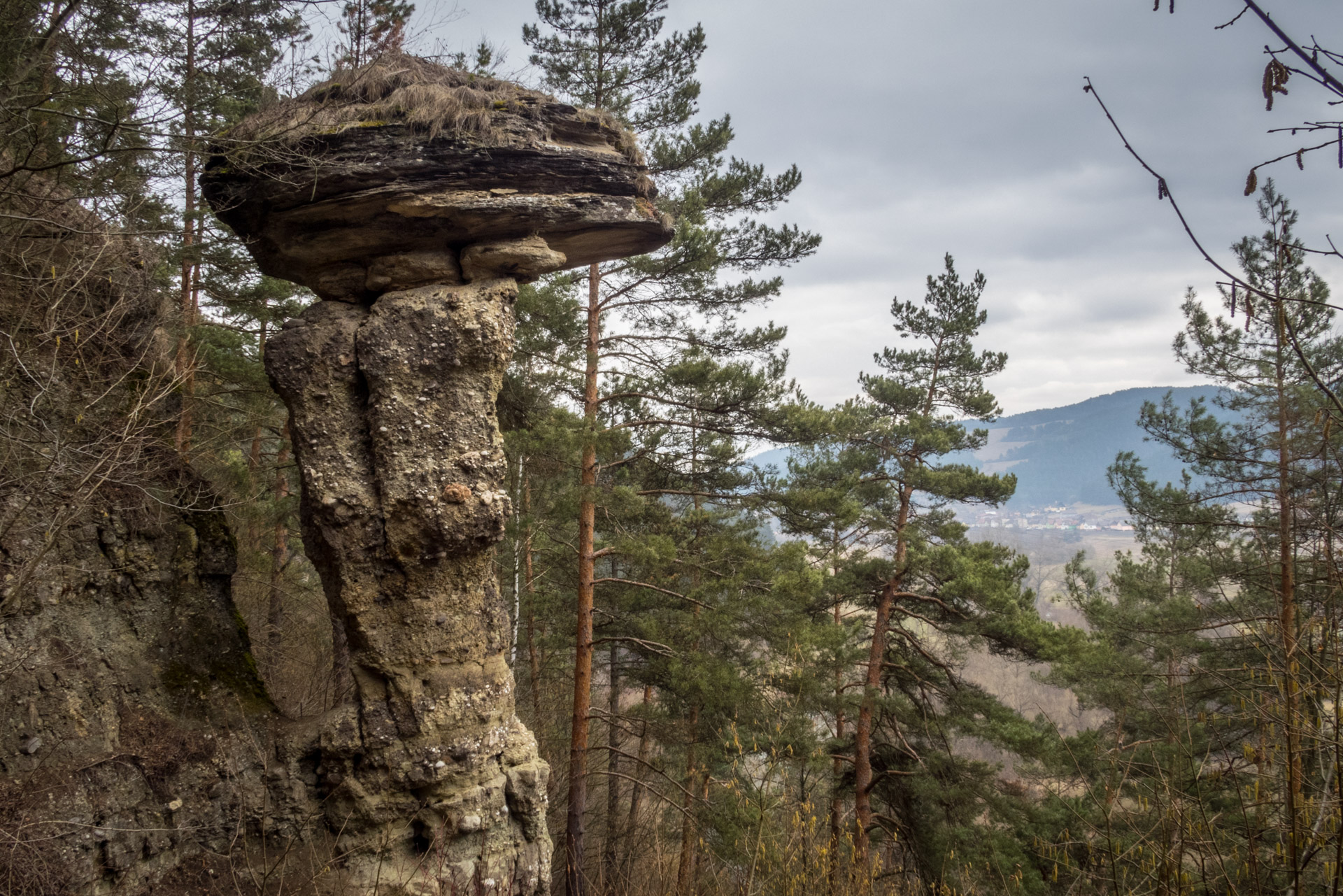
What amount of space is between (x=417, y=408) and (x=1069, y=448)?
201542 millimetres

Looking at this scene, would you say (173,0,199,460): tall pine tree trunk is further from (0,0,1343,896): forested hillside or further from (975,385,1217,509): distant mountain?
(975,385,1217,509): distant mountain

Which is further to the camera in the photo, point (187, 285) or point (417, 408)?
point (187, 285)

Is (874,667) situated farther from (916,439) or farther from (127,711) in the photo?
(127,711)

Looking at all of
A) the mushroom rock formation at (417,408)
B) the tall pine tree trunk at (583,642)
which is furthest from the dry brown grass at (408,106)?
the tall pine tree trunk at (583,642)

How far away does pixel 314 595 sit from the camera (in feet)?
44.2

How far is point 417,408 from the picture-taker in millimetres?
6332

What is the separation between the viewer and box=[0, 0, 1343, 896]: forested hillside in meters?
4.72

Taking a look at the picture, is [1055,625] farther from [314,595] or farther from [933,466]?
[314,595]

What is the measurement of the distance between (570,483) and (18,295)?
534 centimetres

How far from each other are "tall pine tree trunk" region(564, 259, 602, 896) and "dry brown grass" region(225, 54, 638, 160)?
290 cm

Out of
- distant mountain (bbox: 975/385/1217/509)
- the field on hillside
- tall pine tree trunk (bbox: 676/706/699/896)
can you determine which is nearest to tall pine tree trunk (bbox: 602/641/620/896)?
tall pine tree trunk (bbox: 676/706/699/896)

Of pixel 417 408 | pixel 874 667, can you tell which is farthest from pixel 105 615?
A: pixel 874 667

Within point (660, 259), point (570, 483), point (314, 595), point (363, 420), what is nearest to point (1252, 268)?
point (660, 259)

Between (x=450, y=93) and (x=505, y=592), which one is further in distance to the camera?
(x=505, y=592)
